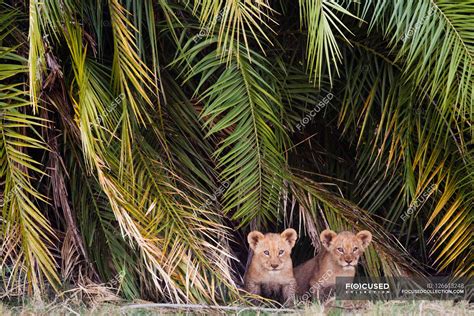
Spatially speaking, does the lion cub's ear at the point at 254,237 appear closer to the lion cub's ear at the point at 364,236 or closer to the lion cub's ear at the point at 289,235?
the lion cub's ear at the point at 289,235

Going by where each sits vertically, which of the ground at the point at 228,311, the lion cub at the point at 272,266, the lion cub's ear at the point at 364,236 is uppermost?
the lion cub's ear at the point at 364,236

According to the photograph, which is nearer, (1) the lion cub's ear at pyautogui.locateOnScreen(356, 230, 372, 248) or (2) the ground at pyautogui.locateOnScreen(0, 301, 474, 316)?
(2) the ground at pyautogui.locateOnScreen(0, 301, 474, 316)

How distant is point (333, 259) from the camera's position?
5.05 metres

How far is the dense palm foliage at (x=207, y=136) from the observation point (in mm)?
4867

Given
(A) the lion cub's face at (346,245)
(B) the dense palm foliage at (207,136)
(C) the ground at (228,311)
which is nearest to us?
(C) the ground at (228,311)

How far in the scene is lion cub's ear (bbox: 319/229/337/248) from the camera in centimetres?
499

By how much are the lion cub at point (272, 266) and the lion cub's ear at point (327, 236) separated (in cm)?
18

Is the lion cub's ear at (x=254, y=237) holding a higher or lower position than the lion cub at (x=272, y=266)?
higher

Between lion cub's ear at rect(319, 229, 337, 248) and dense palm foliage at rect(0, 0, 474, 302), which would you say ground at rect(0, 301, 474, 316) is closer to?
dense palm foliage at rect(0, 0, 474, 302)

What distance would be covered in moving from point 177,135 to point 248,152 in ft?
1.99

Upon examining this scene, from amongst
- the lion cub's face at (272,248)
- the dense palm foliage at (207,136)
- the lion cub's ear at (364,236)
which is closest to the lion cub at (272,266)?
the lion cub's face at (272,248)

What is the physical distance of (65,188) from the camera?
548cm

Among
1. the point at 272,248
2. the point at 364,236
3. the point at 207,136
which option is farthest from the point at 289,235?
the point at 207,136

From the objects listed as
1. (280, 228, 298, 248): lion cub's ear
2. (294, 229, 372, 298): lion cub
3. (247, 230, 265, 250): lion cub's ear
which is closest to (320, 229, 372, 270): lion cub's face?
(294, 229, 372, 298): lion cub
